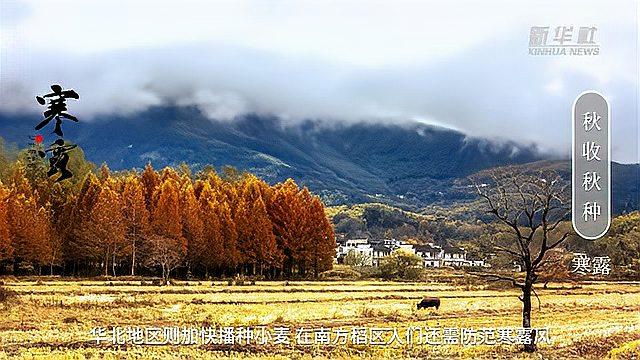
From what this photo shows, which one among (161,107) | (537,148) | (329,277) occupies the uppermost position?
(161,107)

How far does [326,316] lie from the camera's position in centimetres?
1895

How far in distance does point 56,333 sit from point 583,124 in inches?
450

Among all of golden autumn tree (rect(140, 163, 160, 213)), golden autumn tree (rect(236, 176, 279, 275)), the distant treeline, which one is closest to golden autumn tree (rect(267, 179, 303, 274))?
the distant treeline

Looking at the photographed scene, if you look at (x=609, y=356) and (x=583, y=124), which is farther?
(x=609, y=356)

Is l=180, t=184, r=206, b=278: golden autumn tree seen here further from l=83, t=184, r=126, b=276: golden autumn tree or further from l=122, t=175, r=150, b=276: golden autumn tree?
l=83, t=184, r=126, b=276: golden autumn tree

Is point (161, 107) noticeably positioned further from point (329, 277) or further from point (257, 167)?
point (329, 277)

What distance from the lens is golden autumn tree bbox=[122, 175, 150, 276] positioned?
111 ft

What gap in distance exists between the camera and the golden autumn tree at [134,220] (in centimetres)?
3397

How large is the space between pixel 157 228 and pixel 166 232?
2.21 feet

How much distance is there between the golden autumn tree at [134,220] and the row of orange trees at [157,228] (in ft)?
0.17

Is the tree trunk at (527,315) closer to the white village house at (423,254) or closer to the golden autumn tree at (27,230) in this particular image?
the golden autumn tree at (27,230)

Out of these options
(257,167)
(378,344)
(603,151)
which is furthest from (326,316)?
(257,167)

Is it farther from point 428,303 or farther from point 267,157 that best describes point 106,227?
point 267,157

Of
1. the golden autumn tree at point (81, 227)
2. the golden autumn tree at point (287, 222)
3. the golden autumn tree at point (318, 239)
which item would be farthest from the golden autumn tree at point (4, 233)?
the golden autumn tree at point (318, 239)
